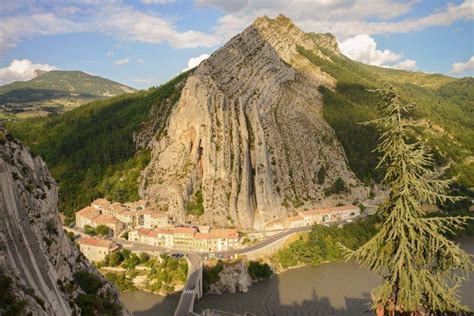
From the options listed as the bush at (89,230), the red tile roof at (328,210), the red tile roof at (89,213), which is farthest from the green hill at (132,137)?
the red tile roof at (328,210)

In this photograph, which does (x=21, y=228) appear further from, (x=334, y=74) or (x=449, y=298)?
(x=334, y=74)

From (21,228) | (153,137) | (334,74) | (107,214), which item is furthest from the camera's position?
(334,74)

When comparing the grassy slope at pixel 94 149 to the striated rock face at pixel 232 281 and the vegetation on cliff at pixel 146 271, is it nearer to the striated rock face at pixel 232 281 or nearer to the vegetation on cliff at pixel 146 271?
the vegetation on cliff at pixel 146 271

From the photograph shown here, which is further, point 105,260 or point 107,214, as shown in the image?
point 107,214

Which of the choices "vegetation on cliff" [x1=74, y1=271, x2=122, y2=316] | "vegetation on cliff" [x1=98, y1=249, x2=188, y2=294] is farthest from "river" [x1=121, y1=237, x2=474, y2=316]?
"vegetation on cliff" [x1=74, y1=271, x2=122, y2=316]

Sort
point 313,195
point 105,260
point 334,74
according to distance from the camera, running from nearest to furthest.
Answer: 1. point 105,260
2. point 313,195
3. point 334,74

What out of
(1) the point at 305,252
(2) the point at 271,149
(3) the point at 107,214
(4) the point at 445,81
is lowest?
(1) the point at 305,252

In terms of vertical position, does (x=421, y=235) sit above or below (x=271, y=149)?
below

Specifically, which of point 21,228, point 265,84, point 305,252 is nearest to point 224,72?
point 265,84
